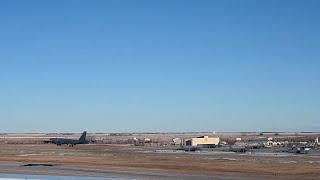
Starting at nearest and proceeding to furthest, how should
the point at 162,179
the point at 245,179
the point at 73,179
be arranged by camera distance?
the point at 73,179, the point at 162,179, the point at 245,179

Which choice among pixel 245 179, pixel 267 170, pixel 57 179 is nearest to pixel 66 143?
pixel 267 170

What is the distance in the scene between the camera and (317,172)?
46625 millimetres

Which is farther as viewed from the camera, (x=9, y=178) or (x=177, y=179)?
(x=177, y=179)

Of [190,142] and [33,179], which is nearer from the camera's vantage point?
[33,179]

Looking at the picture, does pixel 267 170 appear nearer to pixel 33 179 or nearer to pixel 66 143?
pixel 33 179

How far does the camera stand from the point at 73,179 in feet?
41.8

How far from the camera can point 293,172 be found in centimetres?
4609

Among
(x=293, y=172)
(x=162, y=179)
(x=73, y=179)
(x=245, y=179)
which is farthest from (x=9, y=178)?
(x=293, y=172)

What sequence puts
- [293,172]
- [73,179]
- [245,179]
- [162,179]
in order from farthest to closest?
1. [293,172]
2. [245,179]
3. [162,179]
4. [73,179]

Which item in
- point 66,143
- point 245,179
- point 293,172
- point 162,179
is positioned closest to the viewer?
point 162,179

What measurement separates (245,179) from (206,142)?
3997 inches

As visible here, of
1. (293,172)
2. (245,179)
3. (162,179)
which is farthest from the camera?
(293,172)

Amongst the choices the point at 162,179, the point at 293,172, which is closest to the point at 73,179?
the point at 162,179

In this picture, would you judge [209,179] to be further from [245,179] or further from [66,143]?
[66,143]
